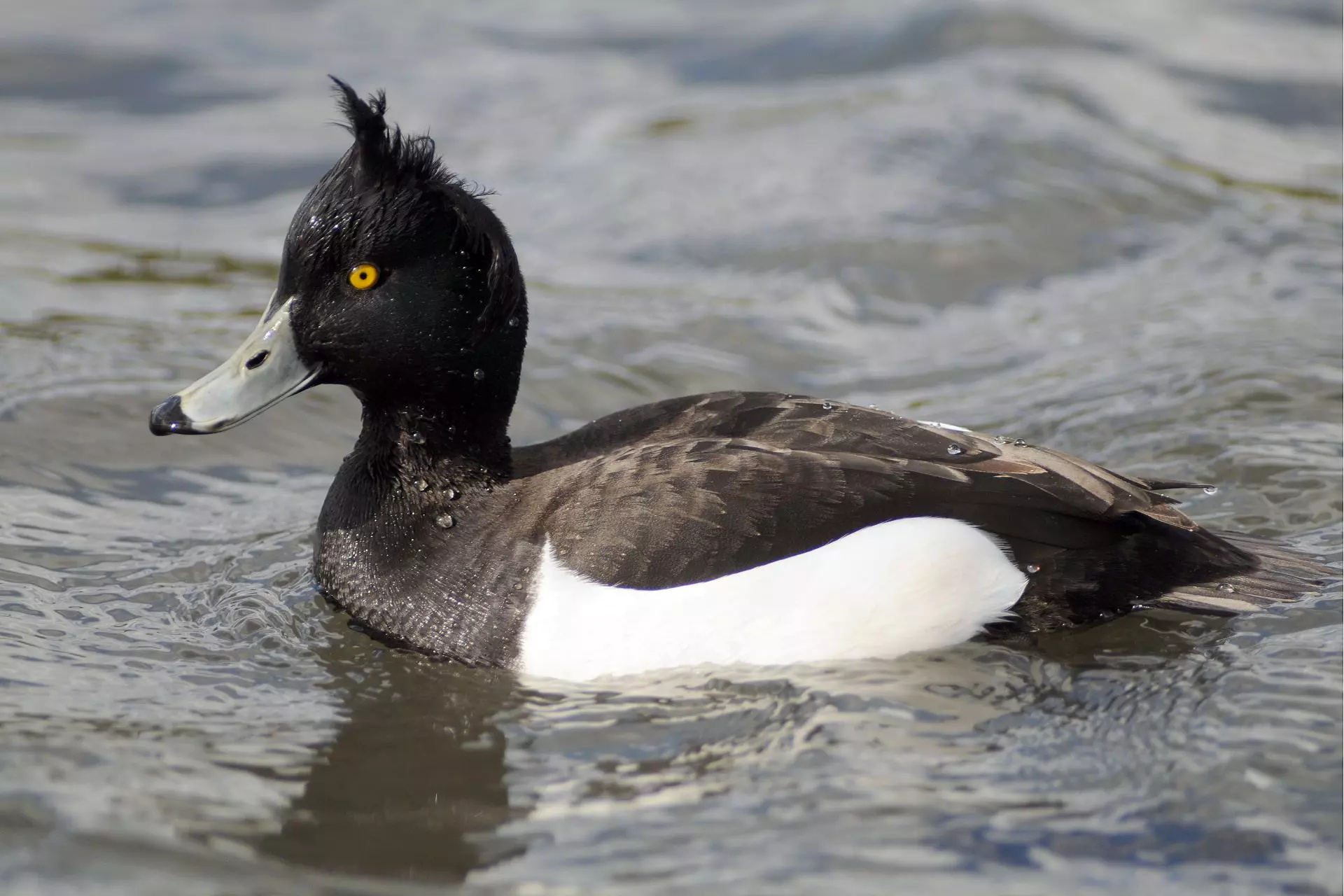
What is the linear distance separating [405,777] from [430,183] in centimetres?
195

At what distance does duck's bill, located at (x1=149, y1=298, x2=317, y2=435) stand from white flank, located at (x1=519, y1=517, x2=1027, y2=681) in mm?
1113

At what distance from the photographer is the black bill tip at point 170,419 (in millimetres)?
5070

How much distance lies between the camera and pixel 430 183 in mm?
5168

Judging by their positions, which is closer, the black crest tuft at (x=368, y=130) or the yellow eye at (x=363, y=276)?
the black crest tuft at (x=368, y=130)

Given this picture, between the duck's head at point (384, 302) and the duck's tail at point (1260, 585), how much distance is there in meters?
2.41

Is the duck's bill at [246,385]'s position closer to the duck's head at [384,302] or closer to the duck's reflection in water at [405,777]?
the duck's head at [384,302]

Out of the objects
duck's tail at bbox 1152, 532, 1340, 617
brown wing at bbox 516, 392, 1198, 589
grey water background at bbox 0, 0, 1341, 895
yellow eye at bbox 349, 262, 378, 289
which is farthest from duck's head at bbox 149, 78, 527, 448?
duck's tail at bbox 1152, 532, 1340, 617

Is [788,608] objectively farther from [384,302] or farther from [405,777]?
[384,302]

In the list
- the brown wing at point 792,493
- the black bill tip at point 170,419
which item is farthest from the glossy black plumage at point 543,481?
the black bill tip at point 170,419

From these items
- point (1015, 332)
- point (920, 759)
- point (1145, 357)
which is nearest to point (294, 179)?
point (1015, 332)

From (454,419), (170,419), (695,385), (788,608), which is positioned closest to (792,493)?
(788,608)

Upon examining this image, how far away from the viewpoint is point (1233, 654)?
5020 millimetres

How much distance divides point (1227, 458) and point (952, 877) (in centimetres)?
333

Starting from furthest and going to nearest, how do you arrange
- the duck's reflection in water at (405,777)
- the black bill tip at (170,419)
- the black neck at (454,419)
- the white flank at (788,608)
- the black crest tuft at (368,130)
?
the black neck at (454,419) → the black bill tip at (170,419) → the black crest tuft at (368,130) → the white flank at (788,608) → the duck's reflection in water at (405,777)
